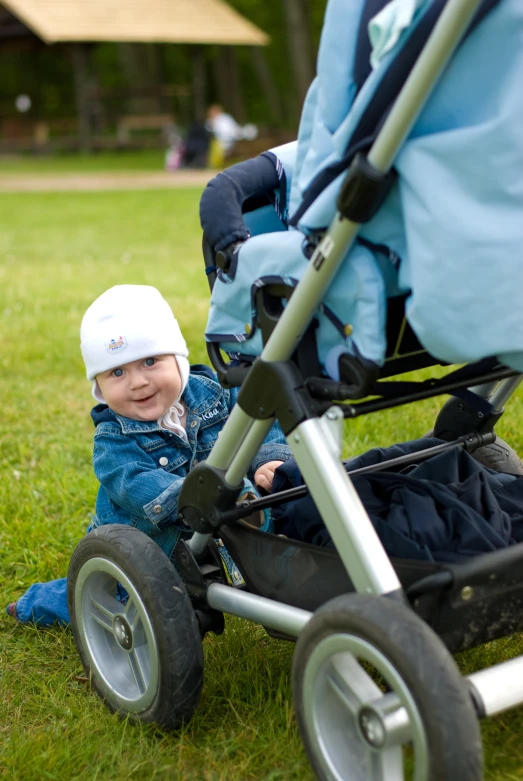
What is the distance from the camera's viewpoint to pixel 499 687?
1.77 metres

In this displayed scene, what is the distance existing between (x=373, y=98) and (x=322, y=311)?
403 mm

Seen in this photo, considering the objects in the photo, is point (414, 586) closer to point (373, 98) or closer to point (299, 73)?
point (373, 98)

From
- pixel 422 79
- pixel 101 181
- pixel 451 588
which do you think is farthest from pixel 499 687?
pixel 101 181

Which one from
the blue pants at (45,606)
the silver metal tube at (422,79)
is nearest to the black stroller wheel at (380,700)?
the silver metal tube at (422,79)

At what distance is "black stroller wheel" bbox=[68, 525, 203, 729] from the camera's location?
2.20 metres

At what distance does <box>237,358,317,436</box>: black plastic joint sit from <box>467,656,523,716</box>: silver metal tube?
0.53 meters

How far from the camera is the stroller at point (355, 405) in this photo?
66.2 inches

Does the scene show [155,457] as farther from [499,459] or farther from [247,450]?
[499,459]

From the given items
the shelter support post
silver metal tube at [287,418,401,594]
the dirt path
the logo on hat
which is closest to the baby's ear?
the logo on hat

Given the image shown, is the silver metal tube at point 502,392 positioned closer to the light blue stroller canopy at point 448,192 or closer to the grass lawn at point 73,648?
the grass lawn at point 73,648

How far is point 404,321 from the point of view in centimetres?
199

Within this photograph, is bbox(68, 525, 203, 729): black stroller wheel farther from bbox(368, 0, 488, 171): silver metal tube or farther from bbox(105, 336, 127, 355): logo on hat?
bbox(368, 0, 488, 171): silver metal tube

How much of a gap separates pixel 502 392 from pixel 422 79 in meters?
1.29

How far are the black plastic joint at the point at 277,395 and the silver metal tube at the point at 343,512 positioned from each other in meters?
0.03
